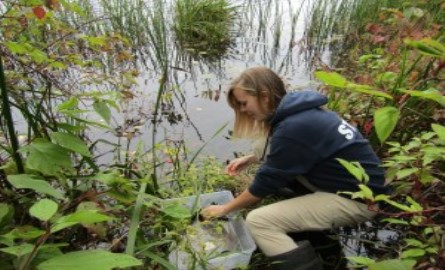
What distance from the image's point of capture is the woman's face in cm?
239

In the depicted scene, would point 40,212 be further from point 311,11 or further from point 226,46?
point 311,11

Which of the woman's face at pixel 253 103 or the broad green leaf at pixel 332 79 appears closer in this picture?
the broad green leaf at pixel 332 79

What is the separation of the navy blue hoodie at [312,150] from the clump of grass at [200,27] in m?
3.99

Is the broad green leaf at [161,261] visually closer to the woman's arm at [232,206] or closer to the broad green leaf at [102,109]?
the broad green leaf at [102,109]

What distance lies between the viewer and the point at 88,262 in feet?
2.55

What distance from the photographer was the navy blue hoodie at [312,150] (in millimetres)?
2148

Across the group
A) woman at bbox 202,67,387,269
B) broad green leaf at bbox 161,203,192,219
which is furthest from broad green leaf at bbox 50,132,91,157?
woman at bbox 202,67,387,269

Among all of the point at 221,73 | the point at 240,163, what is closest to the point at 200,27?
the point at 221,73

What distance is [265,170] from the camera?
2230 mm

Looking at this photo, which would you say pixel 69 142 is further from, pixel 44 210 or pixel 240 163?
pixel 240 163

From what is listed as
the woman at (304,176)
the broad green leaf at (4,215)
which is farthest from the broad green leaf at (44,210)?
the woman at (304,176)

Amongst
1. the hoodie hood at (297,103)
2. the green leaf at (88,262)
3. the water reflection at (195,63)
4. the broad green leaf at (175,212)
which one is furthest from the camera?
the water reflection at (195,63)

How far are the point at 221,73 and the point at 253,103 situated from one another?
3224mm

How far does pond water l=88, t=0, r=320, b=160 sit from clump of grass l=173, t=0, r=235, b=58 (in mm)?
162
